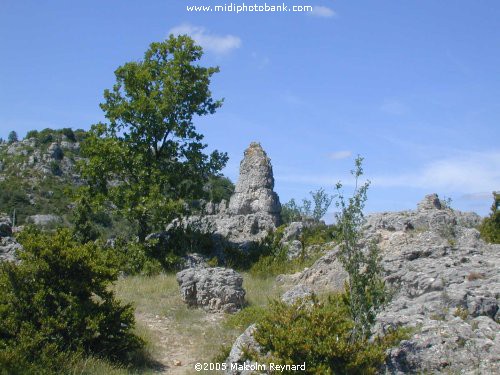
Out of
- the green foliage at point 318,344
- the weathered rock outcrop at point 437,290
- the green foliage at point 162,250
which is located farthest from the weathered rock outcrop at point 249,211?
the green foliage at point 318,344

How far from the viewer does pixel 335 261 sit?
1493 centimetres

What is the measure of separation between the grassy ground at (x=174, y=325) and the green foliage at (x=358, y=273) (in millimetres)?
2568

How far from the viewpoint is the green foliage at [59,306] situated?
819 cm

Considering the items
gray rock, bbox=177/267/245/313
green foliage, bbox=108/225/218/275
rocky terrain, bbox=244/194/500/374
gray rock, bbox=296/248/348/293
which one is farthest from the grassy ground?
green foliage, bbox=108/225/218/275

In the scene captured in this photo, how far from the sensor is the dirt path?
9203mm

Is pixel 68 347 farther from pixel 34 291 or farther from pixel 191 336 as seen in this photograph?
pixel 191 336

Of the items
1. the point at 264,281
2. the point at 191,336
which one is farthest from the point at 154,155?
the point at 191,336

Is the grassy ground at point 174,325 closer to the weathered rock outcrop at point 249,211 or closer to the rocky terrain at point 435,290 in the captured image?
the rocky terrain at point 435,290

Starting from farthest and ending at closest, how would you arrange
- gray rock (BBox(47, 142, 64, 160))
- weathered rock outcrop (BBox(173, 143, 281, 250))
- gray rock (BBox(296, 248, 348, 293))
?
1. gray rock (BBox(47, 142, 64, 160))
2. weathered rock outcrop (BBox(173, 143, 281, 250))
3. gray rock (BBox(296, 248, 348, 293))

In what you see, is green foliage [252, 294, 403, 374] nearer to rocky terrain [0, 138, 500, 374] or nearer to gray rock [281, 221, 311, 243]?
rocky terrain [0, 138, 500, 374]

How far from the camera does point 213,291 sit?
41.8 feet

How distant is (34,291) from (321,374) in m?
4.46

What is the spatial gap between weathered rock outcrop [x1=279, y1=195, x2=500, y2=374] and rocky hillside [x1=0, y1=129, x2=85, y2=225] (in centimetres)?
3039

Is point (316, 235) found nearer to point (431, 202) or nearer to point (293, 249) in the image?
point (293, 249)
